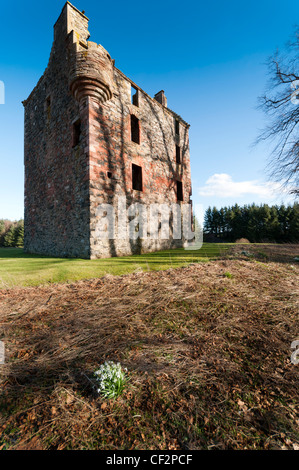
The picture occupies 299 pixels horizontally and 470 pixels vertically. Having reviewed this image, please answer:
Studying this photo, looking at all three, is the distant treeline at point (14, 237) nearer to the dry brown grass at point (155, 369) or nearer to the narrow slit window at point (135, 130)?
the narrow slit window at point (135, 130)

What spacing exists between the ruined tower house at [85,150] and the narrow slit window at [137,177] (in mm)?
52

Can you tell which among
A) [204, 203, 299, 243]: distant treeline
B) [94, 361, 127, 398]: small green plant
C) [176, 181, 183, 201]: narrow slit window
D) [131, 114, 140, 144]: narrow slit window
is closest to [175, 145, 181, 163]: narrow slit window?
[176, 181, 183, 201]: narrow slit window

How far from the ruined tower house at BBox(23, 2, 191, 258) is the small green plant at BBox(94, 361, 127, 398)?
558 cm

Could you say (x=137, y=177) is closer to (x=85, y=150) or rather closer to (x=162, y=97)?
(x=85, y=150)

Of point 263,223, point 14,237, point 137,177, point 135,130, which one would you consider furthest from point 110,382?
point 14,237

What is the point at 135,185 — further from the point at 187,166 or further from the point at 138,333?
the point at 138,333

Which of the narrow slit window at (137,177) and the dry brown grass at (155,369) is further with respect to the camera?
the narrow slit window at (137,177)

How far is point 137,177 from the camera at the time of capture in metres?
9.55

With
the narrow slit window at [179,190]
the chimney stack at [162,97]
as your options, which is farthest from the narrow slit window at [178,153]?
the chimney stack at [162,97]

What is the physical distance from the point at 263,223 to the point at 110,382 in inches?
1676

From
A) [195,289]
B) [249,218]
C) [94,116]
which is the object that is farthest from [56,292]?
[249,218]

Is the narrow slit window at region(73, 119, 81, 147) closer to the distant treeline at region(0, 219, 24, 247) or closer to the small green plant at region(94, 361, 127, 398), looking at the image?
the small green plant at region(94, 361, 127, 398)

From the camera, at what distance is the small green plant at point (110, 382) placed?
1210 mm

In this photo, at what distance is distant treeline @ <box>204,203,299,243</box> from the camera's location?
111ft
